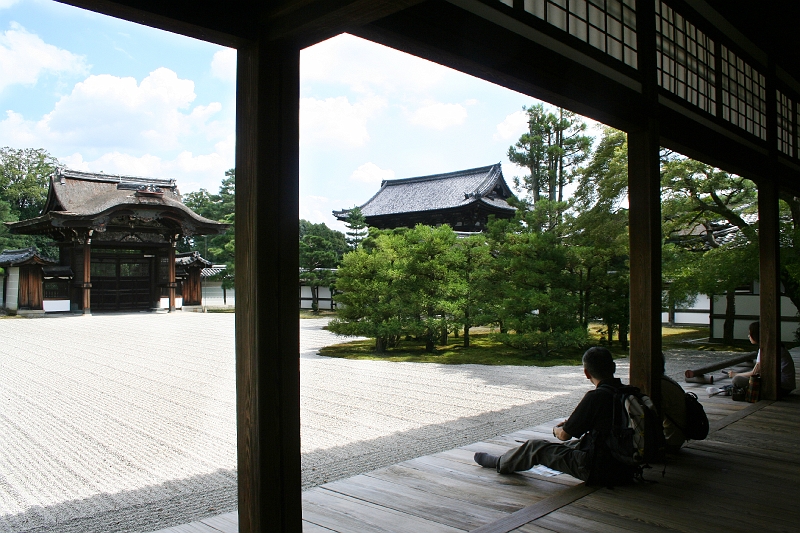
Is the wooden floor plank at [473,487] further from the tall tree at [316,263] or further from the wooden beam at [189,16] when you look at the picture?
the tall tree at [316,263]

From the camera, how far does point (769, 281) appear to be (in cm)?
467

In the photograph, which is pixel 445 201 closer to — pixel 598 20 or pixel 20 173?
pixel 20 173

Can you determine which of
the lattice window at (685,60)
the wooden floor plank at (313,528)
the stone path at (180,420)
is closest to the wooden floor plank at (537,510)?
the wooden floor plank at (313,528)

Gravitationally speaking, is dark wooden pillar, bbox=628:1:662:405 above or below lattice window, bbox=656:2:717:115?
below

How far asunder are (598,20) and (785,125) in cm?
355

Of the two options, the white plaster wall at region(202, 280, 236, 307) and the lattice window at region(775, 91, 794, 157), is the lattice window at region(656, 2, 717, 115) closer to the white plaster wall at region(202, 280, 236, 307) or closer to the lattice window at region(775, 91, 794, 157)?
the lattice window at region(775, 91, 794, 157)

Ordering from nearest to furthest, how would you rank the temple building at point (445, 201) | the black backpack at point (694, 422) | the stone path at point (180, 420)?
the black backpack at point (694, 422) < the stone path at point (180, 420) < the temple building at point (445, 201)

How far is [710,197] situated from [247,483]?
35.2ft

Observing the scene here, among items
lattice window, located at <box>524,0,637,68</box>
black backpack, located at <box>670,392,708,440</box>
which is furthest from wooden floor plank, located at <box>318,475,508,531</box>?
lattice window, located at <box>524,0,637,68</box>

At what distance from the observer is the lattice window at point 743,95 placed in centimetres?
434

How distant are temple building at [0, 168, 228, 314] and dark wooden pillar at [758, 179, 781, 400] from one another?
18087mm

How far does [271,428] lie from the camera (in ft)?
5.25

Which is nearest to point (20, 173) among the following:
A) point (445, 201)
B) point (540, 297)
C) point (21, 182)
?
point (21, 182)

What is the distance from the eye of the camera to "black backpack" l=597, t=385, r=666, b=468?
2.45 meters
